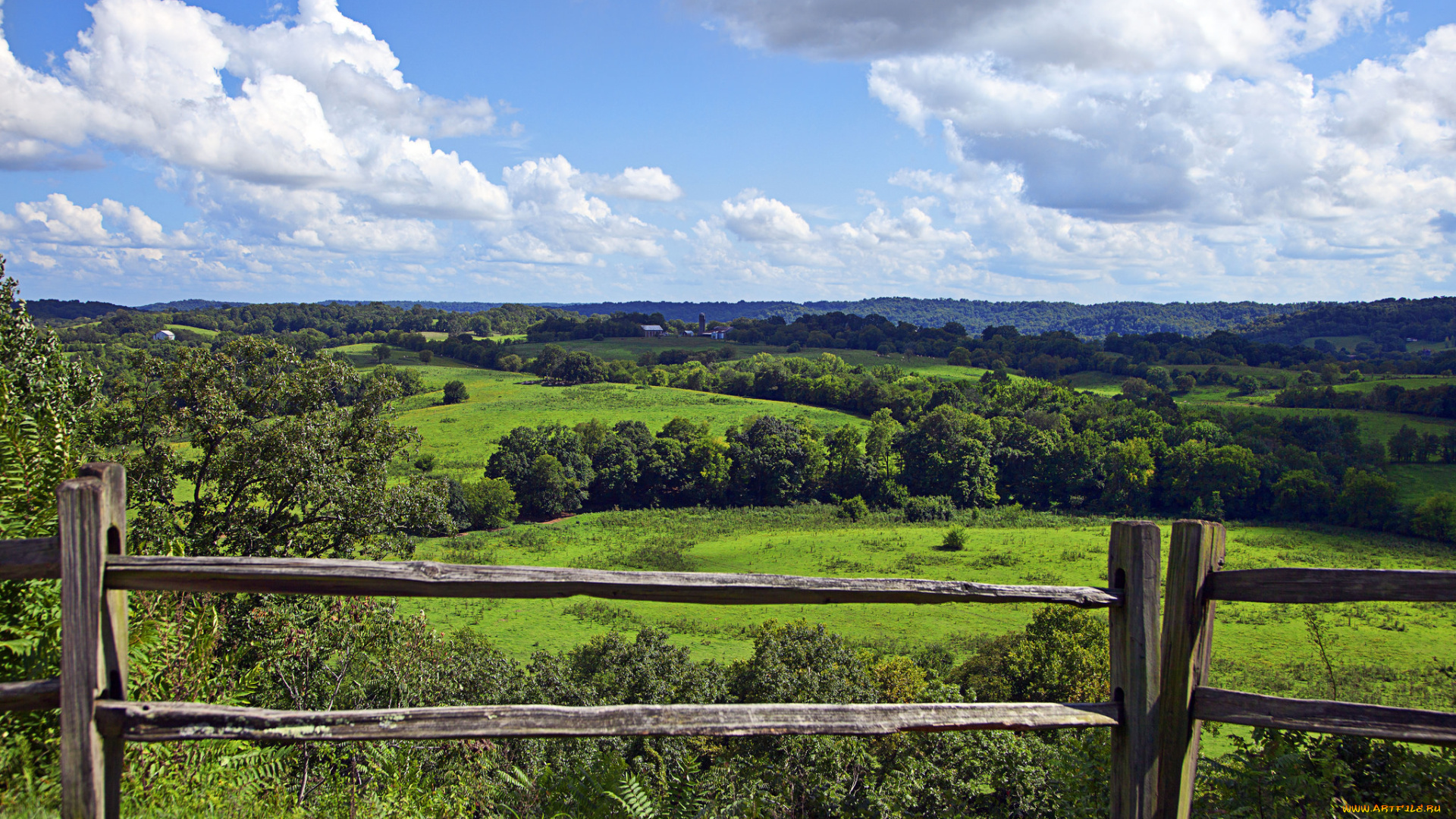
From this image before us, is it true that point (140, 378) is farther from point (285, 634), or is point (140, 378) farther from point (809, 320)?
point (809, 320)

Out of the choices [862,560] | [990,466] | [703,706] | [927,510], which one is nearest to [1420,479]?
[990,466]

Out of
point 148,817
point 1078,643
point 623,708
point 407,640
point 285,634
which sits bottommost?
point 1078,643

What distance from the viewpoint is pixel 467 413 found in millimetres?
85500

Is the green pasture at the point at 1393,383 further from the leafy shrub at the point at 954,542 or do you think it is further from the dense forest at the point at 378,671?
the dense forest at the point at 378,671

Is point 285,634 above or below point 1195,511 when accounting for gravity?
above

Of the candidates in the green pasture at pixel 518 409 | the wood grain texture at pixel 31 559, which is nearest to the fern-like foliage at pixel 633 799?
the wood grain texture at pixel 31 559

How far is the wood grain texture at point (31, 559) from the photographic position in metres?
2.59

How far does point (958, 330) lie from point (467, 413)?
107056 millimetres

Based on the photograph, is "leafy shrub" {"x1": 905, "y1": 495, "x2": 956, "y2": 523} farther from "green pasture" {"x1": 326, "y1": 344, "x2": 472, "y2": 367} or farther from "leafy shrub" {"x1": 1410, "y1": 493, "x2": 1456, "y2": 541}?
"green pasture" {"x1": 326, "y1": 344, "x2": 472, "y2": 367}

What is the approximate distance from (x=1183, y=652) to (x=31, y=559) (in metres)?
4.05

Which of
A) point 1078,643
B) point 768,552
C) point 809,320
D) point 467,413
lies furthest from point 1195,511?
point 809,320

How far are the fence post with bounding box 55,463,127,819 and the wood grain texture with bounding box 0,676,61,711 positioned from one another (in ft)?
0.25

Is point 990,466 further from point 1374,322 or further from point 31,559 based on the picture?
point 1374,322

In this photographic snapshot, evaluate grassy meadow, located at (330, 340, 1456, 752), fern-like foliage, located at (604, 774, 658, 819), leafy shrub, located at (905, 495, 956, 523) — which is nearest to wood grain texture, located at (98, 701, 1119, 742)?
fern-like foliage, located at (604, 774, 658, 819)
